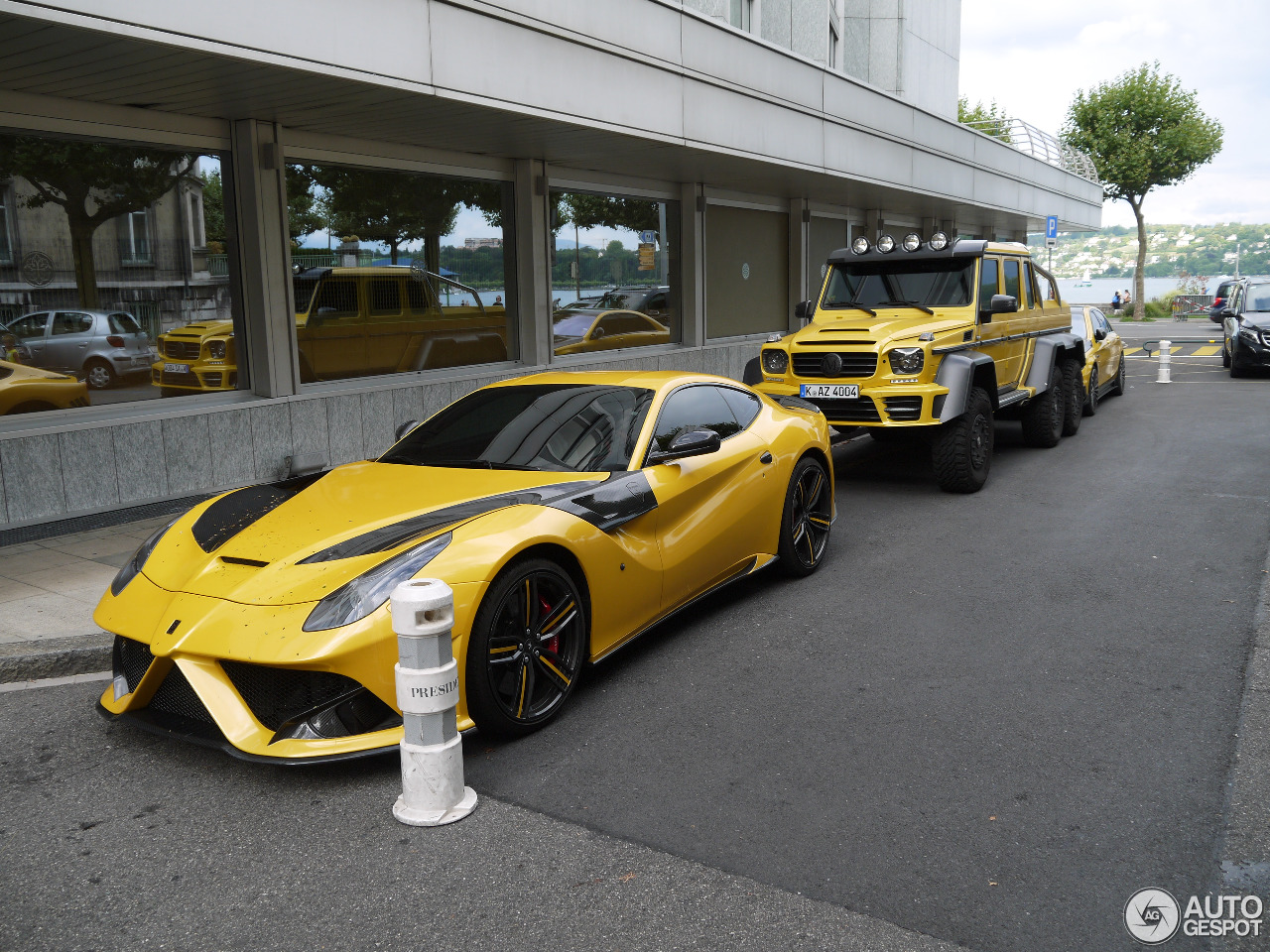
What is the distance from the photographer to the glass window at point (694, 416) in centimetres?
535

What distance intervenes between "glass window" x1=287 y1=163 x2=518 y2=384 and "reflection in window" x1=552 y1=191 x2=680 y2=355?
98 centimetres

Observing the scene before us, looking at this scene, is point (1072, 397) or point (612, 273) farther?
point (612, 273)

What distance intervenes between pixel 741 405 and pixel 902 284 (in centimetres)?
477

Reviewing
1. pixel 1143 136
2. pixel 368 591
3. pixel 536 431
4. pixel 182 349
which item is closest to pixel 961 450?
pixel 536 431

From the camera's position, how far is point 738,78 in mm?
12836

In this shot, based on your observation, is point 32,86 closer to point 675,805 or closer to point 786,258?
point 675,805

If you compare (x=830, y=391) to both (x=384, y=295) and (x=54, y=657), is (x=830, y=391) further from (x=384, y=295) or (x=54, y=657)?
(x=54, y=657)

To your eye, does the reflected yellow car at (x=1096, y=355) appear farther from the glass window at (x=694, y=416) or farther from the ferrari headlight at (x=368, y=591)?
Answer: the ferrari headlight at (x=368, y=591)

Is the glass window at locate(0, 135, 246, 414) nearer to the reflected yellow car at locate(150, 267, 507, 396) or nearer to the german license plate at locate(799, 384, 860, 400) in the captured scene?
the reflected yellow car at locate(150, 267, 507, 396)

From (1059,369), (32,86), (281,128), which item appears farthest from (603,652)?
(1059,369)

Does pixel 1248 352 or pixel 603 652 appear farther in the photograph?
pixel 1248 352

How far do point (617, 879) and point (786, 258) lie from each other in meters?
17.3

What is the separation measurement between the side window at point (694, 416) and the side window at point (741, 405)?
0.19 feet

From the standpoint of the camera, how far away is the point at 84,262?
8219 millimetres
